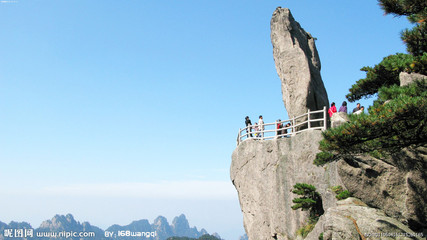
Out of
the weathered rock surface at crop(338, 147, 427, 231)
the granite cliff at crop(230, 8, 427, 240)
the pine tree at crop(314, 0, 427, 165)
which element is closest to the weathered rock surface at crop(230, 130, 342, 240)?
the granite cliff at crop(230, 8, 427, 240)

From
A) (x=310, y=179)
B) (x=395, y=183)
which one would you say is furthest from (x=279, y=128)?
(x=395, y=183)

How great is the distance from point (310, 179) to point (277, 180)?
311 centimetres

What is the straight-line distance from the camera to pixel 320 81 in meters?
30.7

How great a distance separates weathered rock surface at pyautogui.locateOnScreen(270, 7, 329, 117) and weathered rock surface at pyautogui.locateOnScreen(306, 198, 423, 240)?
11.2 m

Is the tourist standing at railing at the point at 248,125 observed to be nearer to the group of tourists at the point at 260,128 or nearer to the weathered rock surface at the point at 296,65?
the group of tourists at the point at 260,128

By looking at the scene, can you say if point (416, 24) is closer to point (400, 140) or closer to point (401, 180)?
point (400, 140)

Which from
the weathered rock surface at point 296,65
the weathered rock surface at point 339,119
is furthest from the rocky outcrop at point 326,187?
the weathered rock surface at point 296,65

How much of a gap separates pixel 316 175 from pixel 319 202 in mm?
1586

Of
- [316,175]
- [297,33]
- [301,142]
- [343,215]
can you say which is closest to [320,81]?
[297,33]

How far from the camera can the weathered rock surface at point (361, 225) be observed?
16.5 meters

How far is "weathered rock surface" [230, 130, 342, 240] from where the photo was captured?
24044 millimetres

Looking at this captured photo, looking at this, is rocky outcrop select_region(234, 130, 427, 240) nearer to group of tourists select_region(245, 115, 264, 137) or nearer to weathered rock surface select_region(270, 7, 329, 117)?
group of tourists select_region(245, 115, 264, 137)

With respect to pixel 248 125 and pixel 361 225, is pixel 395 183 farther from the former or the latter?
pixel 248 125

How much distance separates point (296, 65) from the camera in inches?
1169
